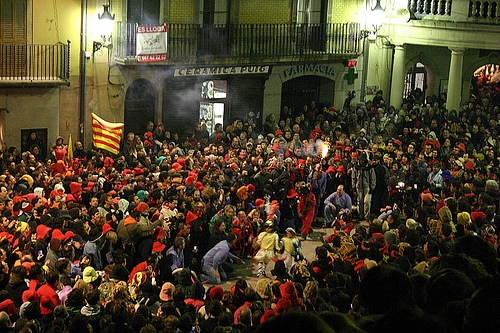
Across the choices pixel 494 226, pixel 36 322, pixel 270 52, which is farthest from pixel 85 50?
pixel 36 322

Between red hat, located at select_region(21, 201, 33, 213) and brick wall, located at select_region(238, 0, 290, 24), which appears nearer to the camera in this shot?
red hat, located at select_region(21, 201, 33, 213)

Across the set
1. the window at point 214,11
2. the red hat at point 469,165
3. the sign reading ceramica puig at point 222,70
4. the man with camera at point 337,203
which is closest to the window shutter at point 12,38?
the sign reading ceramica puig at point 222,70

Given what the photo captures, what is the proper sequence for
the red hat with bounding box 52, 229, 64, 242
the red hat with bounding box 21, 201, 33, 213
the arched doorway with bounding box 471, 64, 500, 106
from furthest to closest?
the arched doorway with bounding box 471, 64, 500, 106, the red hat with bounding box 21, 201, 33, 213, the red hat with bounding box 52, 229, 64, 242

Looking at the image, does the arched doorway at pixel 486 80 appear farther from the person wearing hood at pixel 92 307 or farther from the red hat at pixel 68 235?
the person wearing hood at pixel 92 307

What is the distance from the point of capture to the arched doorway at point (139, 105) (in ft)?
86.5

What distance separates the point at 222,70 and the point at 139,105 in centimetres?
286

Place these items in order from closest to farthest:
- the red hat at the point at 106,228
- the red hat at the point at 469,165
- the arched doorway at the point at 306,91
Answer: the red hat at the point at 106,228
the red hat at the point at 469,165
the arched doorway at the point at 306,91

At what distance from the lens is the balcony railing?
907 inches

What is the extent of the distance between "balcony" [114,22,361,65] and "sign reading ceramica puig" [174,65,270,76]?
300 mm

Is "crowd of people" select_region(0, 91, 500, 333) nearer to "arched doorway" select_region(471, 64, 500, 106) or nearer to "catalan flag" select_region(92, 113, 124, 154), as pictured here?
"catalan flag" select_region(92, 113, 124, 154)

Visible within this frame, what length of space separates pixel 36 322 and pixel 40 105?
46.3ft

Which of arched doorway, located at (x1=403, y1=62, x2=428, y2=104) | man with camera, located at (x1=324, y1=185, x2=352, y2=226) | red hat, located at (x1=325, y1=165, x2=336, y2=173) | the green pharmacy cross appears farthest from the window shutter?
arched doorway, located at (x1=403, y1=62, x2=428, y2=104)

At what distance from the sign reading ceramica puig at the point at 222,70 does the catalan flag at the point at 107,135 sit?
4322 mm

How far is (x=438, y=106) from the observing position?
3019cm
